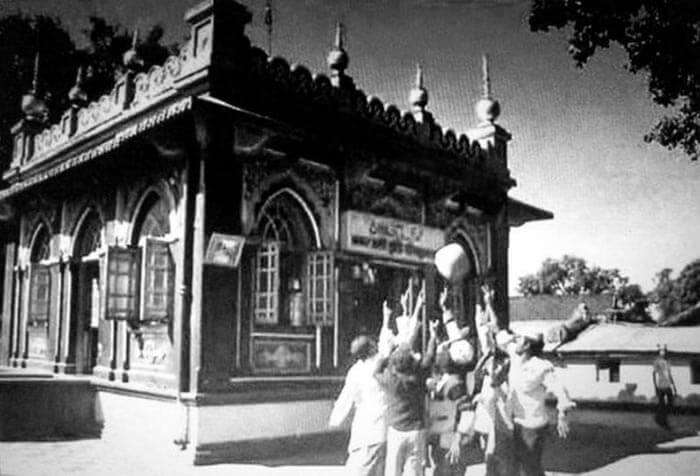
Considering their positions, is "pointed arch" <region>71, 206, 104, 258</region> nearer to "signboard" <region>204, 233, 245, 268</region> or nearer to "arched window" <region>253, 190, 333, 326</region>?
"arched window" <region>253, 190, 333, 326</region>

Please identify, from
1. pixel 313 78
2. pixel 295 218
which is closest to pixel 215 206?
pixel 295 218

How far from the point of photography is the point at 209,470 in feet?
17.2

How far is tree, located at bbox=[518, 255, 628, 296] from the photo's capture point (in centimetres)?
596

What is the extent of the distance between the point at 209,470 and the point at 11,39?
441 cm

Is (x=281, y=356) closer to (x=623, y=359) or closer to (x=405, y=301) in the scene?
(x=405, y=301)

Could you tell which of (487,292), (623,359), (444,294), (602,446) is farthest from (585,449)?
(623,359)

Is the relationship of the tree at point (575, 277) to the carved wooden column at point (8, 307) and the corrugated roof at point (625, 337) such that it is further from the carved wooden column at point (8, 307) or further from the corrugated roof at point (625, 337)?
the carved wooden column at point (8, 307)

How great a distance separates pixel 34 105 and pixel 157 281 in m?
4.44

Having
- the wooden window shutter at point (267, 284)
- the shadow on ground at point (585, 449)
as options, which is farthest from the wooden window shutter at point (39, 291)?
the shadow on ground at point (585, 449)

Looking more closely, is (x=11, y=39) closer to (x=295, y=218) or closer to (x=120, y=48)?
(x=120, y=48)

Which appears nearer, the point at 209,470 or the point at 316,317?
the point at 209,470

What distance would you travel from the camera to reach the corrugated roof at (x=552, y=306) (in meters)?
6.79

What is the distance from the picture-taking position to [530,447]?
14.3 feet

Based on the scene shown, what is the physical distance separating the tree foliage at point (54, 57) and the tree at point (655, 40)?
12.3 feet
